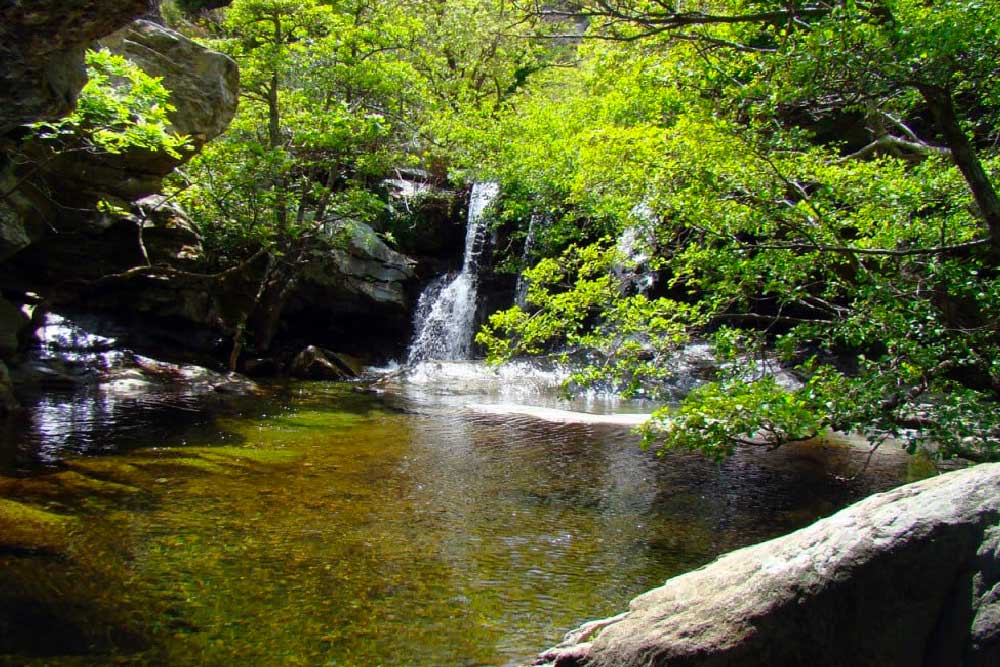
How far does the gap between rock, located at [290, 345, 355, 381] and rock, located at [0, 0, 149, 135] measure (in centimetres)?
1120

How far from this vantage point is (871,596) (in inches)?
99.0

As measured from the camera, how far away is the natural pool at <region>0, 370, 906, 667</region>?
412cm

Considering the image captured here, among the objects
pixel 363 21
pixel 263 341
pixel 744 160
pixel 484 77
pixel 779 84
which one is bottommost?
pixel 263 341

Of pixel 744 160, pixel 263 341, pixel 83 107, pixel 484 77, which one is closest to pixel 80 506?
pixel 83 107

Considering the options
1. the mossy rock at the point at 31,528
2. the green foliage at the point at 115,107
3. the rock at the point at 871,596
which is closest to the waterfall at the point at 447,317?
the green foliage at the point at 115,107

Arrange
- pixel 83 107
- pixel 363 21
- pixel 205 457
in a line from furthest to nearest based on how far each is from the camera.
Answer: pixel 363 21
pixel 205 457
pixel 83 107

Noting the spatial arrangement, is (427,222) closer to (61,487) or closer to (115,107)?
(115,107)

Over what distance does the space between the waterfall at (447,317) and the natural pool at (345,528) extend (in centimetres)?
947

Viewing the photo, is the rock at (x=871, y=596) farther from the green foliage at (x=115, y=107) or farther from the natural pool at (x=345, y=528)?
the green foliage at (x=115, y=107)

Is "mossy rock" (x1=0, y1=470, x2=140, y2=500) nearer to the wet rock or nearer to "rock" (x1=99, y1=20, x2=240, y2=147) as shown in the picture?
"rock" (x1=99, y1=20, x2=240, y2=147)

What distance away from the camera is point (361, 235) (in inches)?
761

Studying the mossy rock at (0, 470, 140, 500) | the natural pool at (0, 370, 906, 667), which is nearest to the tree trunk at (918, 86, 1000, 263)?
the natural pool at (0, 370, 906, 667)

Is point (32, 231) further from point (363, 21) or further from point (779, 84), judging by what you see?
point (779, 84)

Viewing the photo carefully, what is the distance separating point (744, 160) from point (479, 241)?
16.6 m
